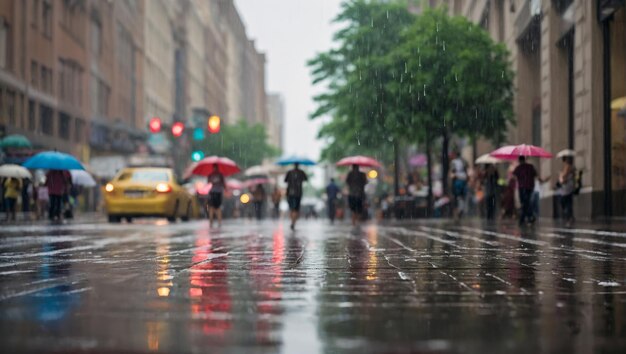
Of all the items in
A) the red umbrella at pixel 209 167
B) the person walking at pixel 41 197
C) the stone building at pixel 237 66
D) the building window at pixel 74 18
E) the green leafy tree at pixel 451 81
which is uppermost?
the stone building at pixel 237 66

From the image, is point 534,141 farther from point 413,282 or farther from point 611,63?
point 413,282

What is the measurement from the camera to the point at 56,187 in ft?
93.5

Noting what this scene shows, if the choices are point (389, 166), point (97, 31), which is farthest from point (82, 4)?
point (389, 166)

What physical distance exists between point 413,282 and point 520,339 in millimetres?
2849

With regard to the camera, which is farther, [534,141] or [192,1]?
[192,1]

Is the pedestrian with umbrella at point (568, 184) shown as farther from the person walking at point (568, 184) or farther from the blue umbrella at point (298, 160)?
the blue umbrella at point (298, 160)

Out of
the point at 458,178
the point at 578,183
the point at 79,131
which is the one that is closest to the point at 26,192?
the point at 79,131

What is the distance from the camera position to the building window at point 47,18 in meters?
51.1

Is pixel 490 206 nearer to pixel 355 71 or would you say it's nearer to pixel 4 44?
pixel 355 71

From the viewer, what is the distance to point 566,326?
4773 millimetres

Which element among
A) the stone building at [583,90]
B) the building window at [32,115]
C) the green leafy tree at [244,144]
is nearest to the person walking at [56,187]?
the stone building at [583,90]

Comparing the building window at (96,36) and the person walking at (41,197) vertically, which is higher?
the building window at (96,36)

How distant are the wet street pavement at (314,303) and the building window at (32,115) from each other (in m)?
37.4

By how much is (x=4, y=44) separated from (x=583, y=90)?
26901mm
